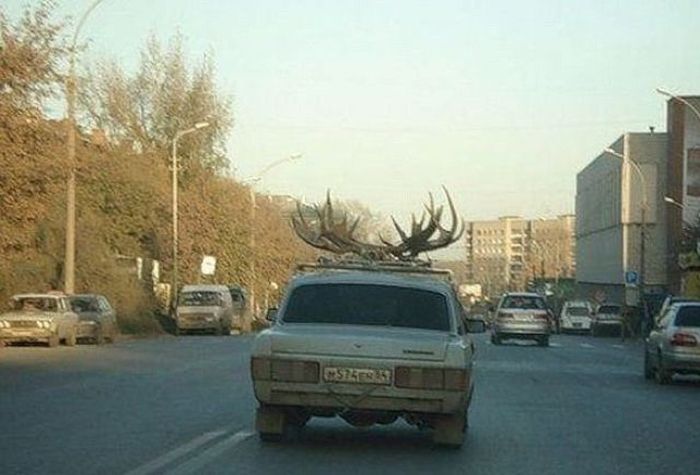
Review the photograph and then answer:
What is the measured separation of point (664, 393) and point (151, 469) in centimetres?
1529

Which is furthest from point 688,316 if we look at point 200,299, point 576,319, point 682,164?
point 682,164

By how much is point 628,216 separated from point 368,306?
90.0 meters

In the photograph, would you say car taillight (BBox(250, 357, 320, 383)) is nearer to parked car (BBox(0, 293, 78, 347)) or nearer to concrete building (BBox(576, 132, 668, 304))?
parked car (BBox(0, 293, 78, 347))

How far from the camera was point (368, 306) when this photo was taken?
15.0m

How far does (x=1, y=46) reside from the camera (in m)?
38.5

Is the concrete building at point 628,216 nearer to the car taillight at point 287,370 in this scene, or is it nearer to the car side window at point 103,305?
the car side window at point 103,305

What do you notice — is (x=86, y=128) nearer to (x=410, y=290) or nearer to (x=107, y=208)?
(x=107, y=208)

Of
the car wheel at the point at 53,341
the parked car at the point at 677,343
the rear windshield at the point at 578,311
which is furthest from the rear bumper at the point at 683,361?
the rear windshield at the point at 578,311

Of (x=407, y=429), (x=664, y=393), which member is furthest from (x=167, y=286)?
(x=407, y=429)

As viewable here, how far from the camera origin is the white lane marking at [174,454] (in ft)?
41.2

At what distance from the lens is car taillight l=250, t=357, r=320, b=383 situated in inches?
543

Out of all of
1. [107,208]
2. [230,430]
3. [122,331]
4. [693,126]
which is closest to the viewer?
[230,430]

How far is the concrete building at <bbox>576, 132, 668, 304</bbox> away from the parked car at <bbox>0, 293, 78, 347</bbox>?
50.7m

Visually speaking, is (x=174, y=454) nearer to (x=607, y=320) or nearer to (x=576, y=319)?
(x=607, y=320)
